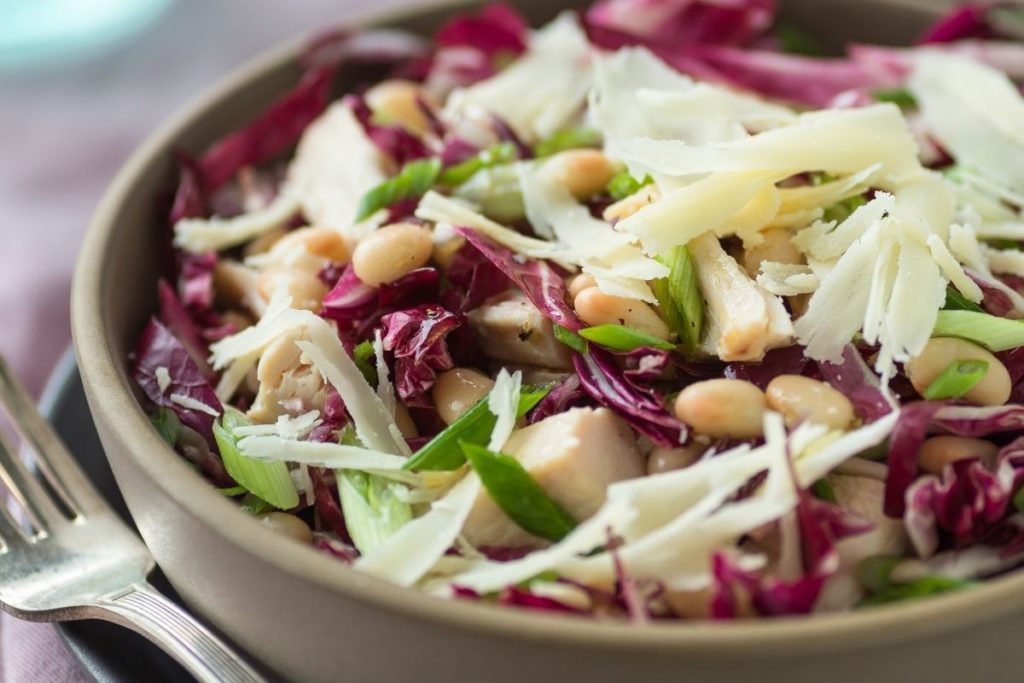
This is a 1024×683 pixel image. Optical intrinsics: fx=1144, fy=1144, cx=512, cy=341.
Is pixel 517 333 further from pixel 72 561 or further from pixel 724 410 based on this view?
pixel 72 561

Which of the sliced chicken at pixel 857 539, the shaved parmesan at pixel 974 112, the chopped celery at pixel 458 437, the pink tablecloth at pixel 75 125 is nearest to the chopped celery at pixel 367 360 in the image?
the chopped celery at pixel 458 437

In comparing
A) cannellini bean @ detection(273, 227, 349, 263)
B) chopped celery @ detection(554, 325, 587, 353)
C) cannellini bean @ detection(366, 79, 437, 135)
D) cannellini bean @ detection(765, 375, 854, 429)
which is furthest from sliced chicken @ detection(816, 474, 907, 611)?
cannellini bean @ detection(366, 79, 437, 135)

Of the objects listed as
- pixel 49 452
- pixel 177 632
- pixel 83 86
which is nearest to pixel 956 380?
pixel 177 632

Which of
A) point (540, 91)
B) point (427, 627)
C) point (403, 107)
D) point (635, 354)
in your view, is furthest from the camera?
point (403, 107)

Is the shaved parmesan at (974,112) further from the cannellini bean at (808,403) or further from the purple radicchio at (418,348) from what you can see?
the purple radicchio at (418,348)

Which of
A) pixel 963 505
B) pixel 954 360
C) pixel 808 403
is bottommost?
pixel 963 505

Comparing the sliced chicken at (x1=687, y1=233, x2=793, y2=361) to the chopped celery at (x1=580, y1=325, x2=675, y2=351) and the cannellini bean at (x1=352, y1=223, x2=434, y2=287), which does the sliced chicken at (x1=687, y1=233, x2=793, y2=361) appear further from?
the cannellini bean at (x1=352, y1=223, x2=434, y2=287)
